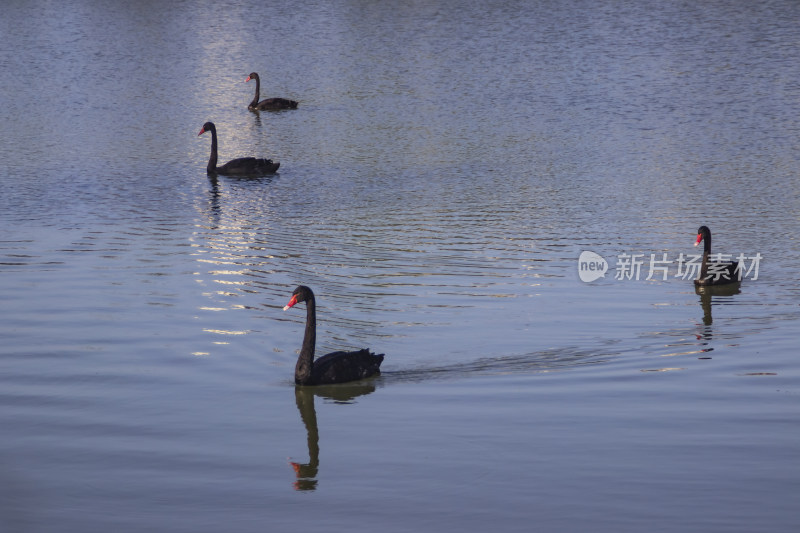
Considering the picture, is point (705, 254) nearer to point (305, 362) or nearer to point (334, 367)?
point (334, 367)

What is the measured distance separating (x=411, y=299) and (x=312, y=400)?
127 inches

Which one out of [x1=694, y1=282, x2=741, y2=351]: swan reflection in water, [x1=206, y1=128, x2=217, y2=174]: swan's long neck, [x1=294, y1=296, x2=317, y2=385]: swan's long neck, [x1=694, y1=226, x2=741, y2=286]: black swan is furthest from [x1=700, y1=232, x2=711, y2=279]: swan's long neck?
[x1=206, y1=128, x2=217, y2=174]: swan's long neck

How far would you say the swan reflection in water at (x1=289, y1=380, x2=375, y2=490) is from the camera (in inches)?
364

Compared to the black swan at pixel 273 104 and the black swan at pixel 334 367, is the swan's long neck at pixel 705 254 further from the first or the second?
the black swan at pixel 273 104

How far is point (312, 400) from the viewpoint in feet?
36.2

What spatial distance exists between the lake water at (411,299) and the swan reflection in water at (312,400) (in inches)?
2.3

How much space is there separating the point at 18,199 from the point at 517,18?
2409 cm

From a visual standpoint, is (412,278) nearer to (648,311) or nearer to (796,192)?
(648,311)

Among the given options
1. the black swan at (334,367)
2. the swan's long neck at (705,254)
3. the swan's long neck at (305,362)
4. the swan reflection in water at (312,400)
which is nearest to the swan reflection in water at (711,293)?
the swan's long neck at (705,254)

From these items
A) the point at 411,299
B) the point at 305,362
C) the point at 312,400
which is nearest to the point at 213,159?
the point at 411,299

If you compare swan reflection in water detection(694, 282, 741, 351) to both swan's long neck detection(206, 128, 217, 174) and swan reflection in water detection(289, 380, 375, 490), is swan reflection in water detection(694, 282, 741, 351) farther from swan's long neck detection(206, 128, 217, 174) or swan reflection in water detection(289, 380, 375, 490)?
swan's long neck detection(206, 128, 217, 174)

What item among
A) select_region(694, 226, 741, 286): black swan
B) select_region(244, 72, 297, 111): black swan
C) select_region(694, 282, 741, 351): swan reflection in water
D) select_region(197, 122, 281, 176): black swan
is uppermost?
select_region(244, 72, 297, 111): black swan

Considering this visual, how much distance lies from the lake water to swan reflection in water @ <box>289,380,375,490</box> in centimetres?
6

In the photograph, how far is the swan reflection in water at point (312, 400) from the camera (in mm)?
9234
